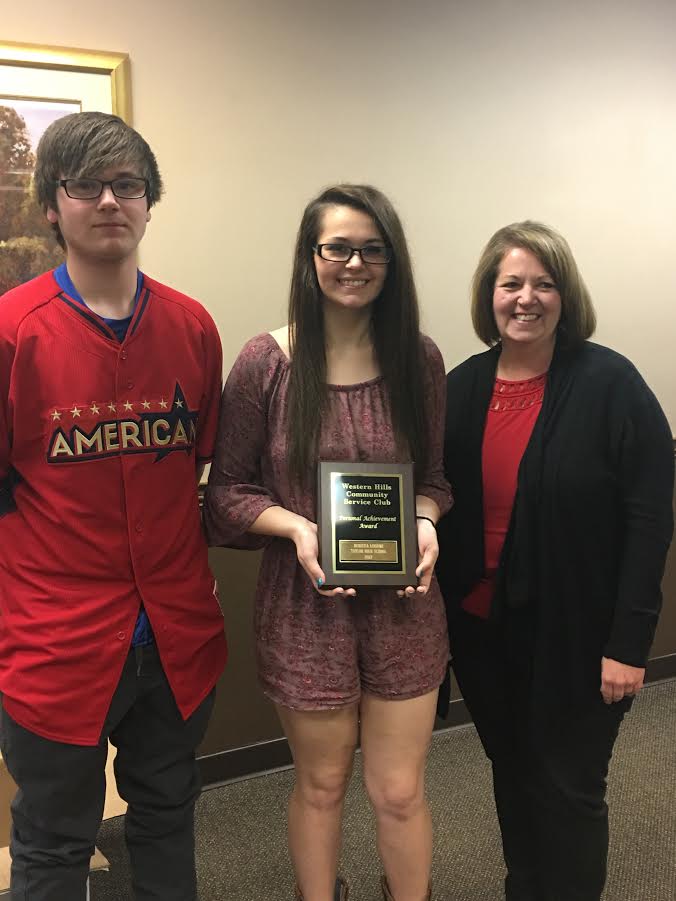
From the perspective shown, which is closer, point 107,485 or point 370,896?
point 107,485

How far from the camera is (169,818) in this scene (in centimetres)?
134

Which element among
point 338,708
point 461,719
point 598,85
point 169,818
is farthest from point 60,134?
point 461,719

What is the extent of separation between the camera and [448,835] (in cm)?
203

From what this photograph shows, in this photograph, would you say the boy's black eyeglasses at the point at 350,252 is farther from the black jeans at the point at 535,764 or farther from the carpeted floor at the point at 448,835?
the carpeted floor at the point at 448,835

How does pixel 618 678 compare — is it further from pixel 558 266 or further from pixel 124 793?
pixel 124 793

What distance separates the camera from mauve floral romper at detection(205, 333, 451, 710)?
1339mm

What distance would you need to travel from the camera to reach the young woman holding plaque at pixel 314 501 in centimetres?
132

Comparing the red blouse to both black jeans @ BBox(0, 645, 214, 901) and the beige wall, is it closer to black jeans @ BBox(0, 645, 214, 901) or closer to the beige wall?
black jeans @ BBox(0, 645, 214, 901)

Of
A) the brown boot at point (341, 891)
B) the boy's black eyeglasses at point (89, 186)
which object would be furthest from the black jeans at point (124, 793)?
the boy's black eyeglasses at point (89, 186)

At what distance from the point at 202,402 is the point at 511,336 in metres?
0.65

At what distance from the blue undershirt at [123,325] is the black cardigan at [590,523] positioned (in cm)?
70

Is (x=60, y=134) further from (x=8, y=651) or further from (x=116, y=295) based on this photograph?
(x=8, y=651)

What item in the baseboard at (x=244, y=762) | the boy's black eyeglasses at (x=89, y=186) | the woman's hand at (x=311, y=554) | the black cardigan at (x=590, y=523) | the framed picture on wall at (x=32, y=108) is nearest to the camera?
the boy's black eyeglasses at (x=89, y=186)

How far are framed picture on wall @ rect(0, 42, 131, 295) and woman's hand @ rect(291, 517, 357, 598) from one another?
1.07 meters
